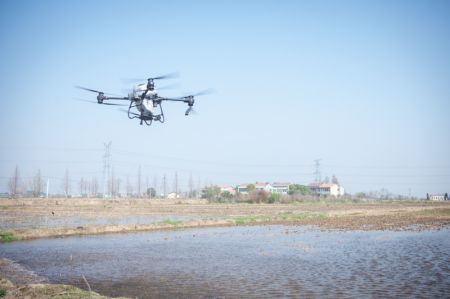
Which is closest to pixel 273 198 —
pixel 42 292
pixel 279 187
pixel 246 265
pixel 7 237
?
pixel 7 237

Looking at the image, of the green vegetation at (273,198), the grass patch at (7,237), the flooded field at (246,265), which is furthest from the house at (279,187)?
the grass patch at (7,237)

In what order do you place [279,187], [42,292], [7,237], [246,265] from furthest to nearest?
[279,187] < [7,237] < [246,265] < [42,292]

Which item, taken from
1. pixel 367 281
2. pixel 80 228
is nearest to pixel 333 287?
pixel 367 281

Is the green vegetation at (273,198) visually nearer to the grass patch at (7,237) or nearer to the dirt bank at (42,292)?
the grass patch at (7,237)

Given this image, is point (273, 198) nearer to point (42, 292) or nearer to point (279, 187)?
point (279, 187)

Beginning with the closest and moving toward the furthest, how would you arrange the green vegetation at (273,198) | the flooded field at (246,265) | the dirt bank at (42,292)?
the dirt bank at (42,292) < the flooded field at (246,265) < the green vegetation at (273,198)

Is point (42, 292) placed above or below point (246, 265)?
above

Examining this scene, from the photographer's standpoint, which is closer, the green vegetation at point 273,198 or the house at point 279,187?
the green vegetation at point 273,198
